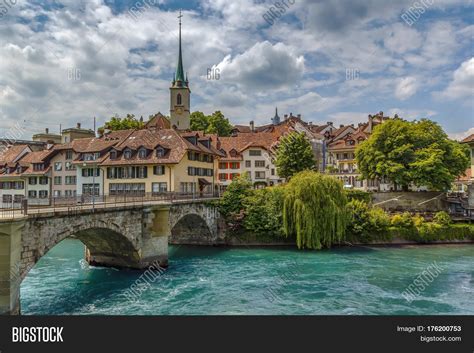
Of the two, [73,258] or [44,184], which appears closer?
[73,258]

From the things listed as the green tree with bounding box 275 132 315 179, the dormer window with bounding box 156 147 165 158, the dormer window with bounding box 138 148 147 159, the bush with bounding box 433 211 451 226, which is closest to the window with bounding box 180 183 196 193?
the dormer window with bounding box 156 147 165 158

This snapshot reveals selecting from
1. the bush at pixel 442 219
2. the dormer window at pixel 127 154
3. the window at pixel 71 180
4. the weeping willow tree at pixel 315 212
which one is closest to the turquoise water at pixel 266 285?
the weeping willow tree at pixel 315 212

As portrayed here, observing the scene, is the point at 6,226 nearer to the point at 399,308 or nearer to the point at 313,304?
the point at 313,304

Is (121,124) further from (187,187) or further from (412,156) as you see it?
(412,156)

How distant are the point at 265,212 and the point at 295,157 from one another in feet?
47.4

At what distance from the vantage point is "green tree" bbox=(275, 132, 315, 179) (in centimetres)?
5009

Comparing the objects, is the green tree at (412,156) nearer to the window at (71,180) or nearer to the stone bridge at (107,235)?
the stone bridge at (107,235)

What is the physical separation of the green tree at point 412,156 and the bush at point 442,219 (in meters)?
3.97

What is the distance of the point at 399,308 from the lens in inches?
749

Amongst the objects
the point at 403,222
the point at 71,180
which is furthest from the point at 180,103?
the point at 403,222

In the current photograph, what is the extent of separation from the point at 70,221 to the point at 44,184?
3466cm
